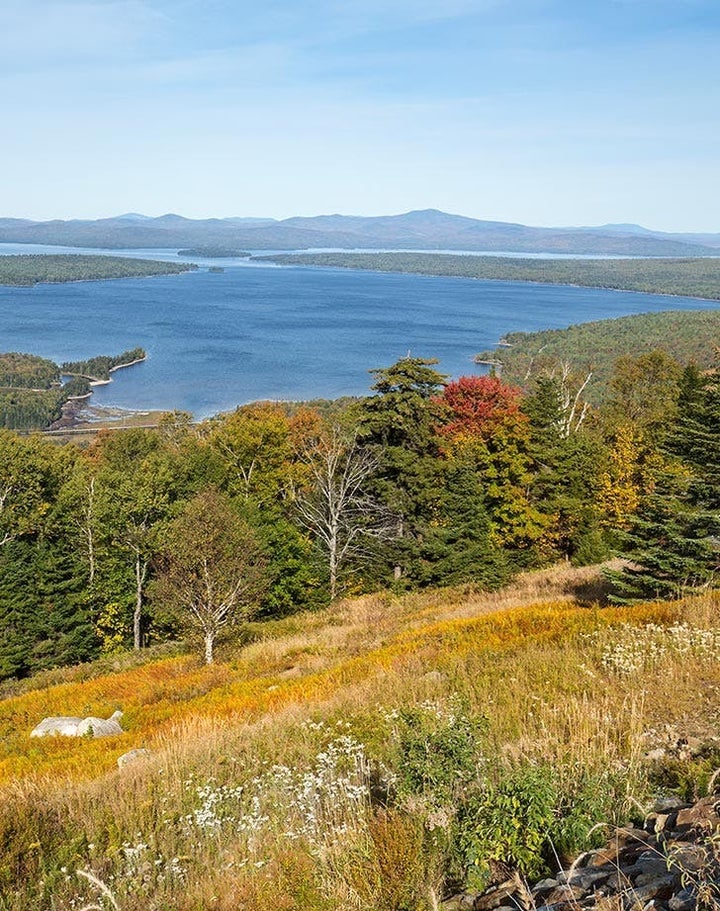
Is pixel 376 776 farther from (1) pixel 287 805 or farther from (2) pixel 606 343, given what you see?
(2) pixel 606 343

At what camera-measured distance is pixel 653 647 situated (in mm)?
8406

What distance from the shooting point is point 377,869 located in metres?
4.41

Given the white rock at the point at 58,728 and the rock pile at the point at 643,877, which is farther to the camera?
the white rock at the point at 58,728

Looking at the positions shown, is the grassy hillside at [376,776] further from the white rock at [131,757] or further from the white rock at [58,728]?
the white rock at [58,728]

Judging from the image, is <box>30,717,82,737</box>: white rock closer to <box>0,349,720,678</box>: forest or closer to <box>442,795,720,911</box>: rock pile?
<box>0,349,720,678</box>: forest

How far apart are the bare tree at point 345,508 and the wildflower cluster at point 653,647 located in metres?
22.3

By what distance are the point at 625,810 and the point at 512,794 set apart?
0.83m

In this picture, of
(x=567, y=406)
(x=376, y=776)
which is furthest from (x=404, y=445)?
(x=376, y=776)

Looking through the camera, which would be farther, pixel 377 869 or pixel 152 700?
pixel 152 700

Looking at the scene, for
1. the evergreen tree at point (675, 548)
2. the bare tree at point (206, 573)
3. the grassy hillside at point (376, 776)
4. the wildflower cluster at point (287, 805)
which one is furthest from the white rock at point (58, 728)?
the evergreen tree at point (675, 548)

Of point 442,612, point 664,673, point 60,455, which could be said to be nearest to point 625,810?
point 664,673

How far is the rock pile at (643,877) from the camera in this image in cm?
325

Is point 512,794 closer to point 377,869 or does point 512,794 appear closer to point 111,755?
point 377,869

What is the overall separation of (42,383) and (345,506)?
11029cm
